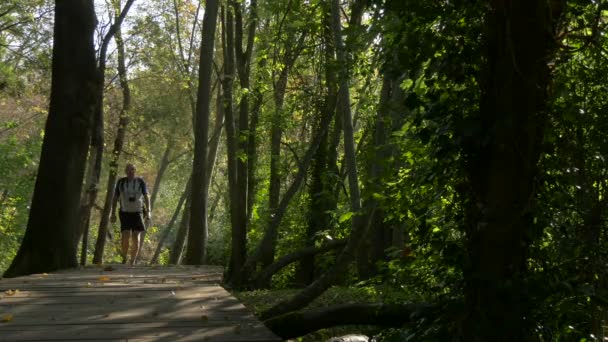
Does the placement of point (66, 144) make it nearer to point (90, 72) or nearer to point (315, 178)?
point (90, 72)

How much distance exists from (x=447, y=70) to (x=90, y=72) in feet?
27.3

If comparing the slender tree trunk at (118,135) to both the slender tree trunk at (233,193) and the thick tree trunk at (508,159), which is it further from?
the thick tree trunk at (508,159)

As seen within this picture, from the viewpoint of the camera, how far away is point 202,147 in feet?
51.6

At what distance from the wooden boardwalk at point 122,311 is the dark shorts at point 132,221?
4.66 metres

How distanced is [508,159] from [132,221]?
1059cm

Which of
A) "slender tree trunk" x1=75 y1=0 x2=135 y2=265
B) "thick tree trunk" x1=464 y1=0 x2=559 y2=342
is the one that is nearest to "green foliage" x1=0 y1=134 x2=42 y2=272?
"slender tree trunk" x1=75 y1=0 x2=135 y2=265

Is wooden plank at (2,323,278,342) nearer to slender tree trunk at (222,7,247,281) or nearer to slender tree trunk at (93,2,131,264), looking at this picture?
slender tree trunk at (222,7,247,281)

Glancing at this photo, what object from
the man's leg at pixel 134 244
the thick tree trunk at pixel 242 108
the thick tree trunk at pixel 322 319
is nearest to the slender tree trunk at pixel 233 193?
the thick tree trunk at pixel 242 108

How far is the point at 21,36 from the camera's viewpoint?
28.4 m

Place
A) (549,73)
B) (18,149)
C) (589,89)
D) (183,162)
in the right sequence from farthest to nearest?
(183,162)
(18,149)
(589,89)
(549,73)

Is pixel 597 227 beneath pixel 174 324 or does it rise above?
above

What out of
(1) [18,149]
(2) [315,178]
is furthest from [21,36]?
(2) [315,178]

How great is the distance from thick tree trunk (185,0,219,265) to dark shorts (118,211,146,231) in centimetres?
156

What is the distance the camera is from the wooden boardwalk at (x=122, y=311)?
514 centimetres
